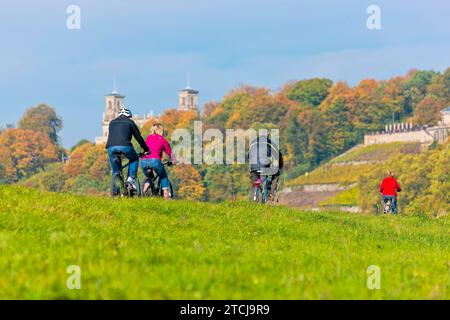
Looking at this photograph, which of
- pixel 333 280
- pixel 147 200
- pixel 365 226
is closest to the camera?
pixel 333 280

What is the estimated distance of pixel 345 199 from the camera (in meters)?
159

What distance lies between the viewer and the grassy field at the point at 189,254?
416 inches

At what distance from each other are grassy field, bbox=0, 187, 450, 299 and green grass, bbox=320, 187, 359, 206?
134 metres

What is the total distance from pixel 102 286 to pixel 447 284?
4.54 meters

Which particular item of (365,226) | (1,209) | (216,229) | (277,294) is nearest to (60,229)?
(1,209)

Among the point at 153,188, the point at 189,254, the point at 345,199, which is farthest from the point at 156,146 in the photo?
the point at 345,199

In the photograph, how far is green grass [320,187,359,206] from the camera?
6142 inches

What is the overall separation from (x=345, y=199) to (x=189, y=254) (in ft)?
484

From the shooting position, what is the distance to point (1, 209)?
16219 mm

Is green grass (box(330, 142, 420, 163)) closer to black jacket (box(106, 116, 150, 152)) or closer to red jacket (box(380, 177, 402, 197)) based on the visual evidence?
red jacket (box(380, 177, 402, 197))

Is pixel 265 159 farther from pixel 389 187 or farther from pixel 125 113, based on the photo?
pixel 389 187

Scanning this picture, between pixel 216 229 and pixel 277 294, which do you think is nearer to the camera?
pixel 277 294

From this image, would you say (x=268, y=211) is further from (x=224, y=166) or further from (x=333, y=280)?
(x=224, y=166)
